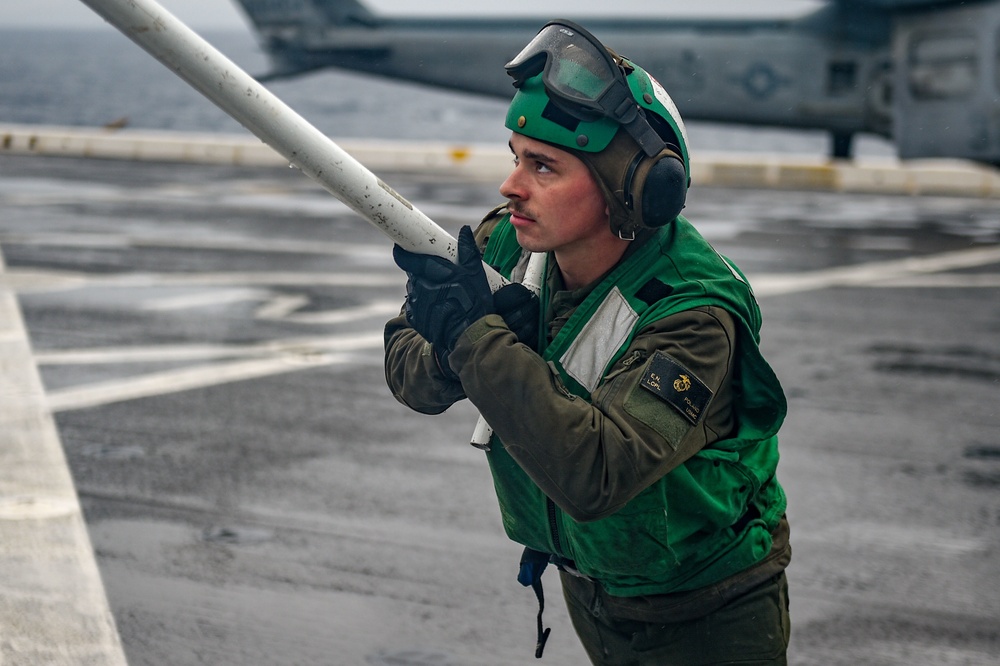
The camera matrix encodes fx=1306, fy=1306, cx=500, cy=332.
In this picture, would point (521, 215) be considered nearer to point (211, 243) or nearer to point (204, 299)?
point (204, 299)

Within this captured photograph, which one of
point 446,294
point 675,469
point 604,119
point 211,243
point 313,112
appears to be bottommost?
point 313,112

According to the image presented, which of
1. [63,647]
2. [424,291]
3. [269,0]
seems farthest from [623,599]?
[269,0]

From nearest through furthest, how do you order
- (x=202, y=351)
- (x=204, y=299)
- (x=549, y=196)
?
(x=549, y=196)
(x=202, y=351)
(x=204, y=299)

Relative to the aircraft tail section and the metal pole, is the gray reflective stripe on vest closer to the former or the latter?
the metal pole

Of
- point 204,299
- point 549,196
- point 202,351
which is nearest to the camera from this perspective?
point 549,196

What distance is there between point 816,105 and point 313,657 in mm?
20306

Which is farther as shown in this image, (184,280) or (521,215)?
(184,280)

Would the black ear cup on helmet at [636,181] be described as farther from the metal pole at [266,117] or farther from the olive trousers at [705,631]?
the olive trousers at [705,631]

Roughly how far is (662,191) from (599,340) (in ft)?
0.99

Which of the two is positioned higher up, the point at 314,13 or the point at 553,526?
the point at 553,526

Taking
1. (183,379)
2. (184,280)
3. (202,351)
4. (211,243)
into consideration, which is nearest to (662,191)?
(183,379)

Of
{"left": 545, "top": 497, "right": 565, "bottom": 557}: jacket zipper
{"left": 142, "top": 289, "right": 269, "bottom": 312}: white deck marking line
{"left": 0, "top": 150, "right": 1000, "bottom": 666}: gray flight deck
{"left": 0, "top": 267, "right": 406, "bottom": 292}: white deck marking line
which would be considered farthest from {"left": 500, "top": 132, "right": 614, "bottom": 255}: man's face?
{"left": 0, "top": 267, "right": 406, "bottom": 292}: white deck marking line

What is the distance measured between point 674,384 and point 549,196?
0.41 metres

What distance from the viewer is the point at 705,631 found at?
8.43 feet
